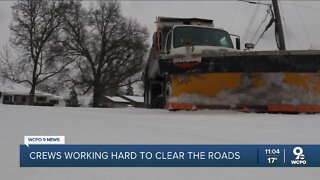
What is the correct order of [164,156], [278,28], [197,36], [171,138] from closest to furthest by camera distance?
[164,156]
[171,138]
[197,36]
[278,28]

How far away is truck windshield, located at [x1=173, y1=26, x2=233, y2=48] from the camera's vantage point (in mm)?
10617

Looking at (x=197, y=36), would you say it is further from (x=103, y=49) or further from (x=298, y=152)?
(x=103, y=49)

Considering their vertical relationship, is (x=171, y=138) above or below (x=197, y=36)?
below

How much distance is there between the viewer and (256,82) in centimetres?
855

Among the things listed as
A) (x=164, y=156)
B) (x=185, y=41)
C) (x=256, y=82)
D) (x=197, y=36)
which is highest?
(x=197, y=36)

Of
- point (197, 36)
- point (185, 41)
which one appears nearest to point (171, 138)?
point (185, 41)

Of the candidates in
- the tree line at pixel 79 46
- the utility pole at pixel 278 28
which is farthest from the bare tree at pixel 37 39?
the utility pole at pixel 278 28

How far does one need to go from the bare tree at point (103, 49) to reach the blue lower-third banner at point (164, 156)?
3376 cm

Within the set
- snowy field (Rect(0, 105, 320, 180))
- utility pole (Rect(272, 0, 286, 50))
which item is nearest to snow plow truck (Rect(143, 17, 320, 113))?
snowy field (Rect(0, 105, 320, 180))

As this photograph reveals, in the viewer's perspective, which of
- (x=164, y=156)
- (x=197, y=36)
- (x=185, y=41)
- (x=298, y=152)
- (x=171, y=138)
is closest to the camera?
(x=164, y=156)

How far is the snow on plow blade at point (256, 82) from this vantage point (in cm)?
834

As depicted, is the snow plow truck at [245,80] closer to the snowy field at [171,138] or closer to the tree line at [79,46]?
the snowy field at [171,138]

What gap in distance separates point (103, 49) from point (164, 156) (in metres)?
36.8

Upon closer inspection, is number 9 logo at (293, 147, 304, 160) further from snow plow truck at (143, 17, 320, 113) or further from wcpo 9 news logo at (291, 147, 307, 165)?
snow plow truck at (143, 17, 320, 113)
